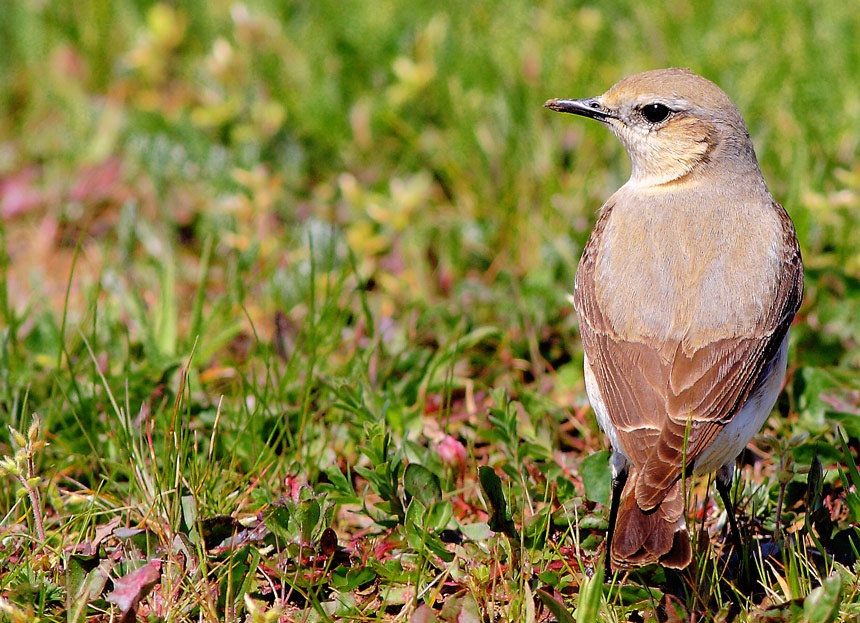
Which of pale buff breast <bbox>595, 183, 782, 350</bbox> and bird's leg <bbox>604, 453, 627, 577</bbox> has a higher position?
pale buff breast <bbox>595, 183, 782, 350</bbox>

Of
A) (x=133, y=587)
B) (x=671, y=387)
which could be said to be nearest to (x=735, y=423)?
(x=671, y=387)

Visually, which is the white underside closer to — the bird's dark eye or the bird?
the bird

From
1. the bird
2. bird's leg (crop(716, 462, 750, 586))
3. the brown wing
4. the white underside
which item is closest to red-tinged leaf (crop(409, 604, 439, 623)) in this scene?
the bird

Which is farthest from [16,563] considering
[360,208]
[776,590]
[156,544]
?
[360,208]

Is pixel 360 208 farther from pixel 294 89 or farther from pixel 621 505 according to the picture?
pixel 621 505

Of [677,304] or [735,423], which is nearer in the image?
[735,423]

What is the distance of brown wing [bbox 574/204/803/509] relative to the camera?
4078 millimetres

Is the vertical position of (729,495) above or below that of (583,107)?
below

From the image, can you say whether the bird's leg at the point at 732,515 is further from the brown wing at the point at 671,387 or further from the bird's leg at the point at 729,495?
the brown wing at the point at 671,387

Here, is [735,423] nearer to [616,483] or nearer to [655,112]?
[616,483]

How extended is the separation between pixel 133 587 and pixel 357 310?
262cm

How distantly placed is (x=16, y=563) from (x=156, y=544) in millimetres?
498

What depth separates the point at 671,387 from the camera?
425cm

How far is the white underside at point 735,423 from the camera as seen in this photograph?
14.0 ft
